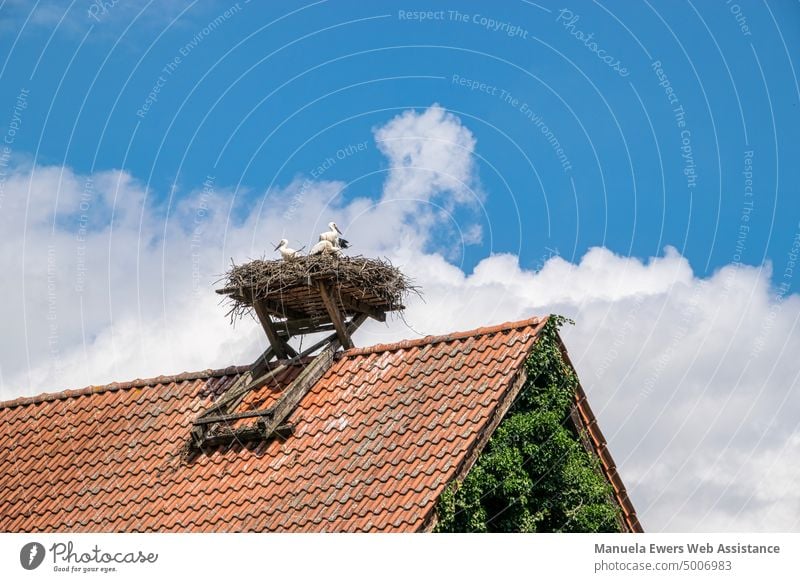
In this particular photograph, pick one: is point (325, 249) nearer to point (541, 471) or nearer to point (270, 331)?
point (270, 331)

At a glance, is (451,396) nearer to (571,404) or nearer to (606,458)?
(571,404)

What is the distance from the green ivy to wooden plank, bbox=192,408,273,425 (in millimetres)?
2699

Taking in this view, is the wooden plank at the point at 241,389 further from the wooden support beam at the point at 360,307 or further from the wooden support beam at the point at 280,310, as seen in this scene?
the wooden support beam at the point at 360,307

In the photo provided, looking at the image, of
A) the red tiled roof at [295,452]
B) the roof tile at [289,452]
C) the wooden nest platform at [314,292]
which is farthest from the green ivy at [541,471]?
the wooden nest platform at [314,292]

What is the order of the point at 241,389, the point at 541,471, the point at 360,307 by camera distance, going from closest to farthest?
the point at 541,471, the point at 241,389, the point at 360,307

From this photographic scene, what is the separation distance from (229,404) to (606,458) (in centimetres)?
463

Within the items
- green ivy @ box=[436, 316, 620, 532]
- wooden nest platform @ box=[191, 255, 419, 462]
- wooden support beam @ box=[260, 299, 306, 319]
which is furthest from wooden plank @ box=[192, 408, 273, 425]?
green ivy @ box=[436, 316, 620, 532]

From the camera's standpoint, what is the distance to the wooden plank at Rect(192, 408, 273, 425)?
46.9 ft

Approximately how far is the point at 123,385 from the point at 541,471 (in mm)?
6124

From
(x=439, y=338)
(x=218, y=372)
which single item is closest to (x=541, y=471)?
(x=439, y=338)

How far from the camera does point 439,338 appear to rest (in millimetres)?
14805

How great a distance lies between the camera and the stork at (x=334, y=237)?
15500 mm

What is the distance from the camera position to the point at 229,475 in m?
14.1
